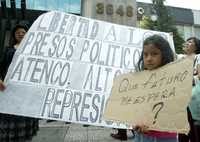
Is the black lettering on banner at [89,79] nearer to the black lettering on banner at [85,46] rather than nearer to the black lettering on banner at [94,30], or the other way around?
the black lettering on banner at [85,46]

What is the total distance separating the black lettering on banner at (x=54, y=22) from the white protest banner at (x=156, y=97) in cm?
131

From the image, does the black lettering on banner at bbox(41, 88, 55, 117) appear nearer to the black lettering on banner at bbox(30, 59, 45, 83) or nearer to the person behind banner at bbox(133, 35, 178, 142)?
the black lettering on banner at bbox(30, 59, 45, 83)

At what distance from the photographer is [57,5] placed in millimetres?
24828

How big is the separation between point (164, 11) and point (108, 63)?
4052cm

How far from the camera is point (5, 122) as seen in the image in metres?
4.27

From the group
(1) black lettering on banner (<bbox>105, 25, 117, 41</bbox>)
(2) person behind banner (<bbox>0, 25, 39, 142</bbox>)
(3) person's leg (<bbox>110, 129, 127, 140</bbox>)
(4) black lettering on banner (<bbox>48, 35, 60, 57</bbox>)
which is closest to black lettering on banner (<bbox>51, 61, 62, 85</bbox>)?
(4) black lettering on banner (<bbox>48, 35, 60, 57</bbox>)

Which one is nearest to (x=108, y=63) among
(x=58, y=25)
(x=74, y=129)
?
(x=58, y=25)

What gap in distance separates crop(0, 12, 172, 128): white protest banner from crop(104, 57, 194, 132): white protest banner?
824mm

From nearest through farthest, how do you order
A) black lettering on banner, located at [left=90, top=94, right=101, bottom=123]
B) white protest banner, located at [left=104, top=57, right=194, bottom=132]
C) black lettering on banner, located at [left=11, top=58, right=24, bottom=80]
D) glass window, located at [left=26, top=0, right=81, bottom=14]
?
white protest banner, located at [left=104, top=57, right=194, bottom=132]
black lettering on banner, located at [left=90, top=94, right=101, bottom=123]
black lettering on banner, located at [left=11, top=58, right=24, bottom=80]
glass window, located at [left=26, top=0, right=81, bottom=14]

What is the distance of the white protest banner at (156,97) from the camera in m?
2.76

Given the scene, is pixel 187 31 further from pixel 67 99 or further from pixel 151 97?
pixel 151 97

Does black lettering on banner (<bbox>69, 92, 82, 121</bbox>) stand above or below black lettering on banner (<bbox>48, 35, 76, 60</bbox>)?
below

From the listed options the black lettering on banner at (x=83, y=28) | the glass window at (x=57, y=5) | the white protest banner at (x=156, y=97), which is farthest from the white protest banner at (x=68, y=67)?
the glass window at (x=57, y=5)

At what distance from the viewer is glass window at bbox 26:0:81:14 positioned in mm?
23950
